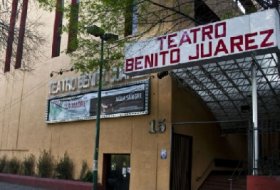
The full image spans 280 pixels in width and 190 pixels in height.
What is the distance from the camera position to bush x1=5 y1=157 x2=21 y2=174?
28.5 metres

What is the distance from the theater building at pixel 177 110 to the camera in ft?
52.6

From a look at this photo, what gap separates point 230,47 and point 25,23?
17671 millimetres

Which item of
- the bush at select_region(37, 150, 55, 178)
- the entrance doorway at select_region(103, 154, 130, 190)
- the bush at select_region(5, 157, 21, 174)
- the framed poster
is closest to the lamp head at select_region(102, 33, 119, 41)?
the framed poster

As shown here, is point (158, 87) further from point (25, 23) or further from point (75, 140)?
point (25, 23)

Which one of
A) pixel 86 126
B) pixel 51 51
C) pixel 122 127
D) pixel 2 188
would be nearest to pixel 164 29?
pixel 122 127

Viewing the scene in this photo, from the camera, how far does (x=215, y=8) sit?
24.1 m

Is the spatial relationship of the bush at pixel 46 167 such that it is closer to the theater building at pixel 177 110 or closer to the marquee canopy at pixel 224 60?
the theater building at pixel 177 110

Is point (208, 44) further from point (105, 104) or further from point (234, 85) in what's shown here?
point (105, 104)

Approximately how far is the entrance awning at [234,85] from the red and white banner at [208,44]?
1.39 meters

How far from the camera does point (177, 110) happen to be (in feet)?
68.7

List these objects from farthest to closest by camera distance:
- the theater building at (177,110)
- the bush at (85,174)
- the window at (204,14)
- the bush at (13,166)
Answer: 1. the bush at (13,166)
2. the window at (204,14)
3. the bush at (85,174)
4. the theater building at (177,110)

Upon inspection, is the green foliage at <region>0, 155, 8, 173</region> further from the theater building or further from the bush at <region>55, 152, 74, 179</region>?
the bush at <region>55, 152, 74, 179</region>

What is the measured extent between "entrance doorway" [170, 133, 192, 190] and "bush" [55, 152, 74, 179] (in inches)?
253

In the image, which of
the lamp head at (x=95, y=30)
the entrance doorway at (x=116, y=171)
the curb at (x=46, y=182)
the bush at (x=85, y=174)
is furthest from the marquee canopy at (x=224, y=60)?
the curb at (x=46, y=182)
